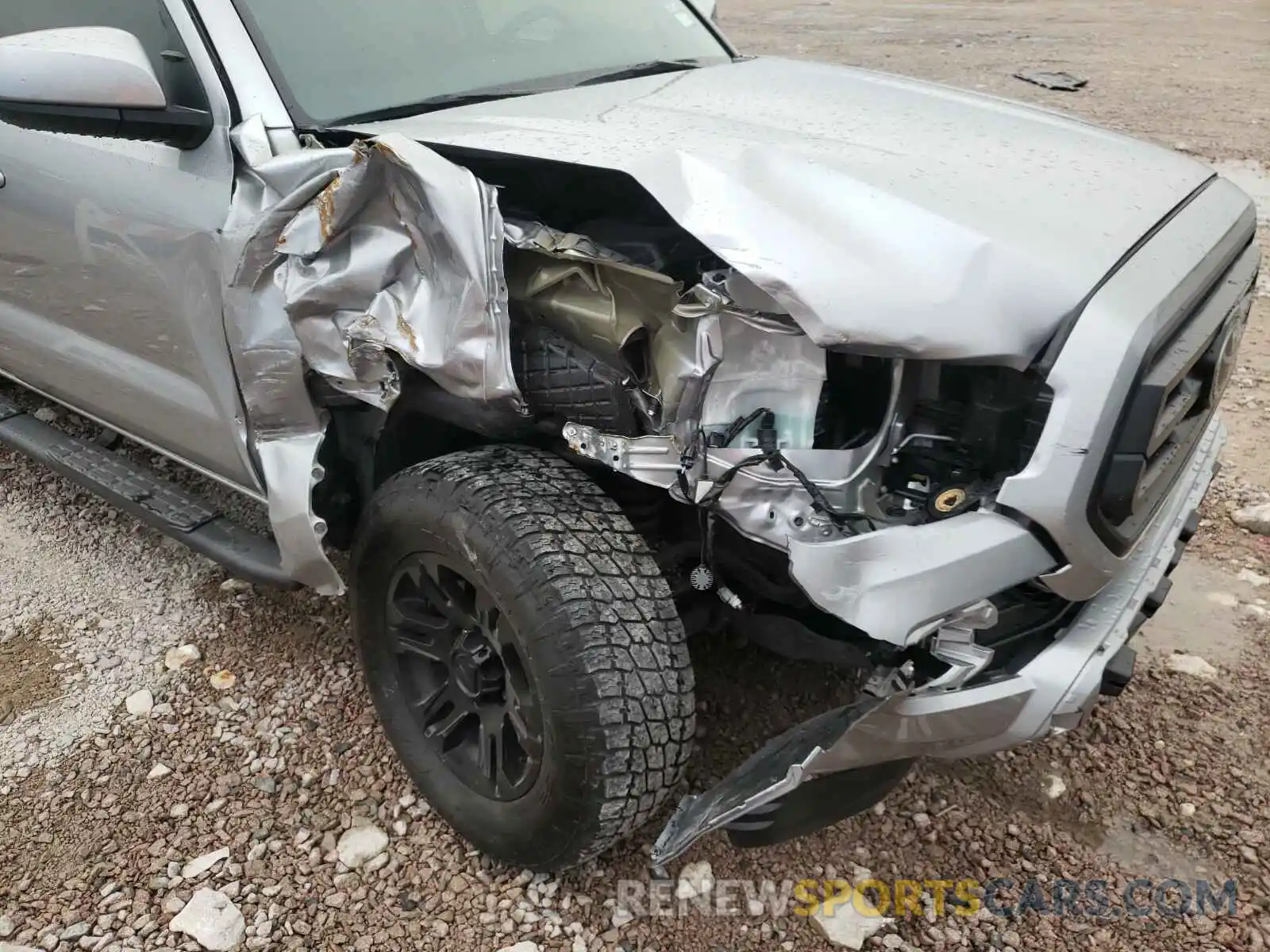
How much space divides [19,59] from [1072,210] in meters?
2.02

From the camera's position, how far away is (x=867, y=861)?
214 cm

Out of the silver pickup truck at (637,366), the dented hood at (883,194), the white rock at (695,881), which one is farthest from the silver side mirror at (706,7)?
the white rock at (695,881)

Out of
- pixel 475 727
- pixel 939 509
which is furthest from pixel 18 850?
pixel 939 509

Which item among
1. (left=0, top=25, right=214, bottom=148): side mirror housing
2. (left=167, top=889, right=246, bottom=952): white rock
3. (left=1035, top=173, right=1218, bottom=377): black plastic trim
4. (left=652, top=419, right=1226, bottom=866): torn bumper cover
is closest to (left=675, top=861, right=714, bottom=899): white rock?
(left=652, top=419, right=1226, bottom=866): torn bumper cover

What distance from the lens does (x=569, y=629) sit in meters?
1.76

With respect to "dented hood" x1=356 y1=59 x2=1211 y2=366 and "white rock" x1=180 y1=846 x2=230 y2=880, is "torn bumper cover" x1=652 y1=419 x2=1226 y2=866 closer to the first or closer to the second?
"dented hood" x1=356 y1=59 x2=1211 y2=366

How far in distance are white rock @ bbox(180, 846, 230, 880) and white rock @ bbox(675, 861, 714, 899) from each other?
0.98 meters

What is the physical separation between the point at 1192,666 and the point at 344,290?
91.4 inches

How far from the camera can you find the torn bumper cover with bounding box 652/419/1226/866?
161 cm

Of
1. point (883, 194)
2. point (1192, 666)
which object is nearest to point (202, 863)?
point (883, 194)

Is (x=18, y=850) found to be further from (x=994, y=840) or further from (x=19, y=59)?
(x=994, y=840)

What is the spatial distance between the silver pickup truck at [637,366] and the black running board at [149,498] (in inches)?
0.8

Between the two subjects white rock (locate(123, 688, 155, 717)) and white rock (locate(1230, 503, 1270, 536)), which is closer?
white rock (locate(123, 688, 155, 717))

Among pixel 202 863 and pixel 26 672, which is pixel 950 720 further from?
pixel 26 672
